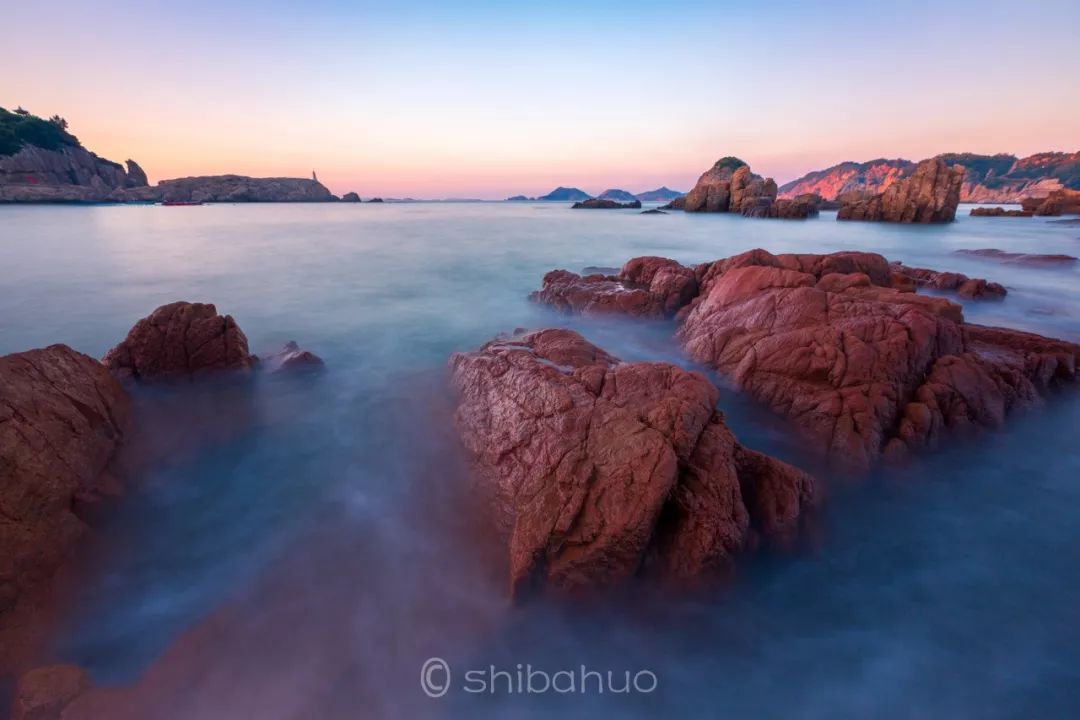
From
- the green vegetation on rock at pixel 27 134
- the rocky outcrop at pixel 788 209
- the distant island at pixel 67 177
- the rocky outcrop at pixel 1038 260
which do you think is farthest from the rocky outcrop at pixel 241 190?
the rocky outcrop at pixel 1038 260

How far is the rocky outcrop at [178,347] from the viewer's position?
7457mm

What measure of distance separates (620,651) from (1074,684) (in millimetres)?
3505

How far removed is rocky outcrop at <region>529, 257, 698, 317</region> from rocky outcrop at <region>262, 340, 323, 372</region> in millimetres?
6680

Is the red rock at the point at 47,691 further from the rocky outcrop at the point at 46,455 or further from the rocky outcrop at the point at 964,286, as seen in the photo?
the rocky outcrop at the point at 964,286

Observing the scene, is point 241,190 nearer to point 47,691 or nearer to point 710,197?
point 710,197

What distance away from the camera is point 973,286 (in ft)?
46.8

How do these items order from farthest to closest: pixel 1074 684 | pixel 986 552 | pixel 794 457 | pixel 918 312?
pixel 918 312 → pixel 794 457 → pixel 986 552 → pixel 1074 684

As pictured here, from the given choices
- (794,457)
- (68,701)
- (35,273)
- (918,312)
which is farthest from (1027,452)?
(35,273)

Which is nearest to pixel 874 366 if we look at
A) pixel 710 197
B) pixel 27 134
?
pixel 710 197

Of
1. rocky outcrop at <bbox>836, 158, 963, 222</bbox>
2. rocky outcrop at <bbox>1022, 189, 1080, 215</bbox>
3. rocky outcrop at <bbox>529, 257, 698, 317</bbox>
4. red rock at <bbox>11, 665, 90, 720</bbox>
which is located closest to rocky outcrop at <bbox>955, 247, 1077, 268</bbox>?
rocky outcrop at <bbox>529, 257, 698, 317</bbox>

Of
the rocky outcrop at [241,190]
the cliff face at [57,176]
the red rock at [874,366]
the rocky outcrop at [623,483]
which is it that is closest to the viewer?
the rocky outcrop at [623,483]

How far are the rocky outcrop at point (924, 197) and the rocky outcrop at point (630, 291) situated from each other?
47657 millimetres

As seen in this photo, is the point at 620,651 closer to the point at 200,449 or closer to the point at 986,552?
the point at 986,552

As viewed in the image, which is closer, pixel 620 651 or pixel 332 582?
pixel 620 651
